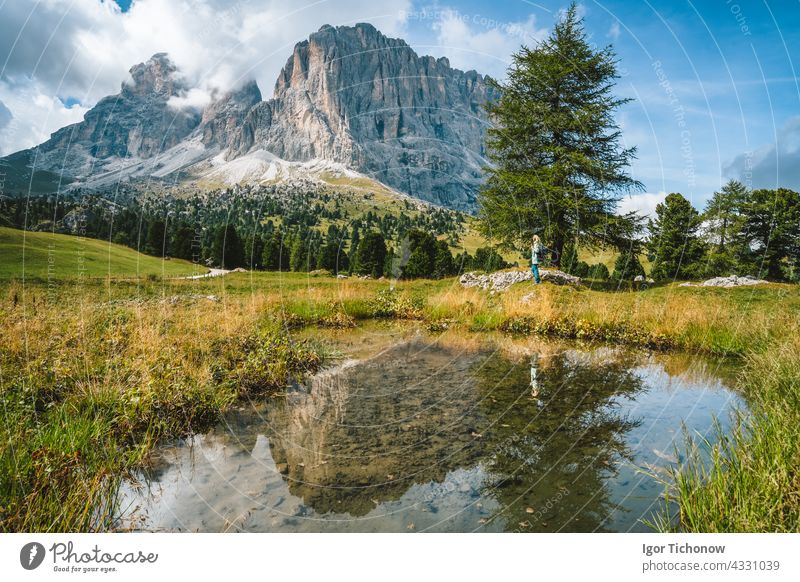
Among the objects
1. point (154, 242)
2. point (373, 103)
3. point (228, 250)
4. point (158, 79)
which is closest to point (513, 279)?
point (154, 242)

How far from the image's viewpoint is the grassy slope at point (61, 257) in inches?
404

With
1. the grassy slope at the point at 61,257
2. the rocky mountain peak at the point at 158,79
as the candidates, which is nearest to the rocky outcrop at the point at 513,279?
the rocky mountain peak at the point at 158,79

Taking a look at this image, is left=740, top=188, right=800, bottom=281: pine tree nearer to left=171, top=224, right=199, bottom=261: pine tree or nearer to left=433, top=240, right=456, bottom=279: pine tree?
left=433, top=240, right=456, bottom=279: pine tree

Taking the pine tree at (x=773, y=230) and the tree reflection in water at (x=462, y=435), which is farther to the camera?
the pine tree at (x=773, y=230)

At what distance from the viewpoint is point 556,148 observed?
65.1 feet

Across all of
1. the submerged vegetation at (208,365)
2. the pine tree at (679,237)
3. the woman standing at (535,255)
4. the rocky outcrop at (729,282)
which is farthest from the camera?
the pine tree at (679,237)

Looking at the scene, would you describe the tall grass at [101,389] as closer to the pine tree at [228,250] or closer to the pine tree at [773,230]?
the pine tree at [228,250]

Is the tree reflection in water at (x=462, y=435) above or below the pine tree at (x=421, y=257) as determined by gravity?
below

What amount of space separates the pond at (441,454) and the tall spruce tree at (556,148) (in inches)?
544

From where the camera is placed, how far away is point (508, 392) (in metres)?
6.83

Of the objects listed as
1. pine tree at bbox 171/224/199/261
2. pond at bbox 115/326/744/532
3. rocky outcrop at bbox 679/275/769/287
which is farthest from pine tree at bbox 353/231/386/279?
pond at bbox 115/326/744/532

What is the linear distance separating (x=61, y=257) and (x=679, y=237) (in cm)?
4200

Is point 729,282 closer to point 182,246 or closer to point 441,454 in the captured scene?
point 441,454
